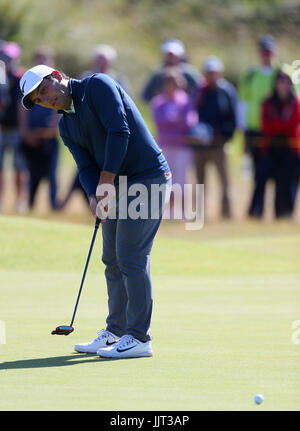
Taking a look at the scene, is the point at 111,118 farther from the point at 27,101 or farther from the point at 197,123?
the point at 197,123

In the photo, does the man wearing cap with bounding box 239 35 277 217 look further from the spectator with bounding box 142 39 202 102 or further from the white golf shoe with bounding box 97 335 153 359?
the white golf shoe with bounding box 97 335 153 359

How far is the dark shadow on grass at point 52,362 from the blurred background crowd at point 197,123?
9.89 metres

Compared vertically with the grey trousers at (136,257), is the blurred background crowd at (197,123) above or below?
above

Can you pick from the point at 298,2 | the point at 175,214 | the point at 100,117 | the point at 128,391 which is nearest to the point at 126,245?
the point at 100,117

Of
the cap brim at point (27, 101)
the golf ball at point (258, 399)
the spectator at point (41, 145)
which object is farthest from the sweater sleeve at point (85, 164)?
the spectator at point (41, 145)

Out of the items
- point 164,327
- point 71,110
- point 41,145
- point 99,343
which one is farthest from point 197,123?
point 71,110

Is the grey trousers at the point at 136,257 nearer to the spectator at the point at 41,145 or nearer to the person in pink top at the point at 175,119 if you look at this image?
the person in pink top at the point at 175,119

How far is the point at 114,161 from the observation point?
22.6 ft

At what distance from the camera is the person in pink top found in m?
16.8

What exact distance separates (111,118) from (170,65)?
33.7ft

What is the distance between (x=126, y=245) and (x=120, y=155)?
1.90 feet

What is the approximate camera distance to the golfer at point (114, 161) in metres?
6.89

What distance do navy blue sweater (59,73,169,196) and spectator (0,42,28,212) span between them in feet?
31.1

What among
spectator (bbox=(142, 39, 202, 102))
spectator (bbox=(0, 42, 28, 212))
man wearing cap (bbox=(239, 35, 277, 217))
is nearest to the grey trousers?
spectator (bbox=(0, 42, 28, 212))
